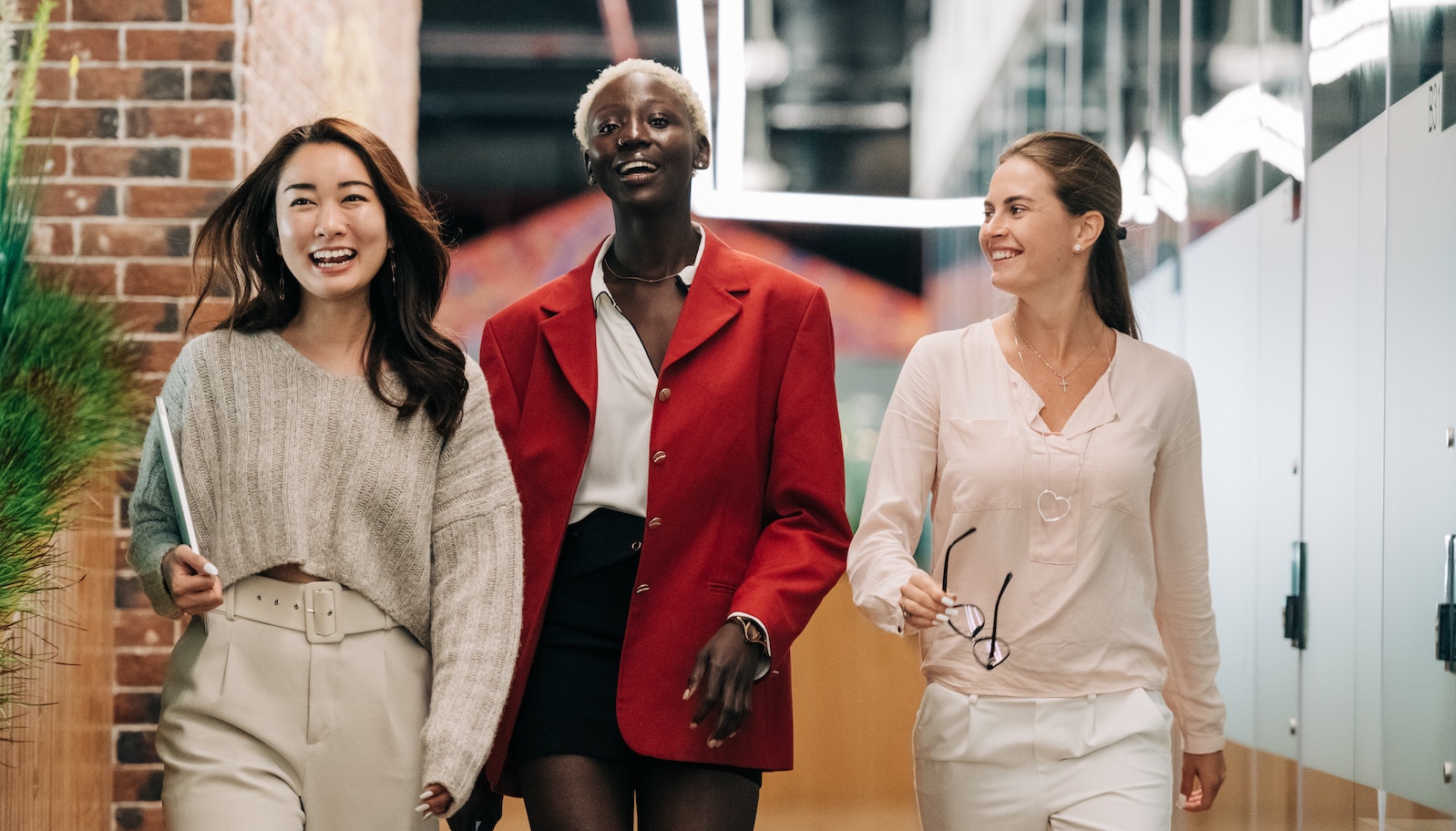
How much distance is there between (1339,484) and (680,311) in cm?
153

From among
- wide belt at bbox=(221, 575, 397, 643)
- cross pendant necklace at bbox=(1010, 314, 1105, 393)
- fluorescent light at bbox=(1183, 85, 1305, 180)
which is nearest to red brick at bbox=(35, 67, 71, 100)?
wide belt at bbox=(221, 575, 397, 643)

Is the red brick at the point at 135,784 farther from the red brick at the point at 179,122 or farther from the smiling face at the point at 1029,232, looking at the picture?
the smiling face at the point at 1029,232

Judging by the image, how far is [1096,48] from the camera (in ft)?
15.7

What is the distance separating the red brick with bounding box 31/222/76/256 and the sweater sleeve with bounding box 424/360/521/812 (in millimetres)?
1622

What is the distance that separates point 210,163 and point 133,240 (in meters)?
0.25

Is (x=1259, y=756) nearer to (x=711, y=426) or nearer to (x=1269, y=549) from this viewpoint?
(x=1269, y=549)

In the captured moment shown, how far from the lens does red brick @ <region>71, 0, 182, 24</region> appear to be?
3412 millimetres

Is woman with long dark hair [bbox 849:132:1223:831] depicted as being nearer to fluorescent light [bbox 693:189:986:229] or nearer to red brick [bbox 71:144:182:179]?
red brick [bbox 71:144:182:179]

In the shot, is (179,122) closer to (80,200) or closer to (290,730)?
(80,200)

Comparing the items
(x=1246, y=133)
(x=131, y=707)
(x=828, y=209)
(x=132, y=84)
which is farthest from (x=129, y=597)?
(x=828, y=209)

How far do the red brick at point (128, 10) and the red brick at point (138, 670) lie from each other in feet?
4.72

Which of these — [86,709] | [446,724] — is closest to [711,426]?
[446,724]

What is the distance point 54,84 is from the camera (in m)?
3.44

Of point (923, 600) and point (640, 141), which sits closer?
point (923, 600)
